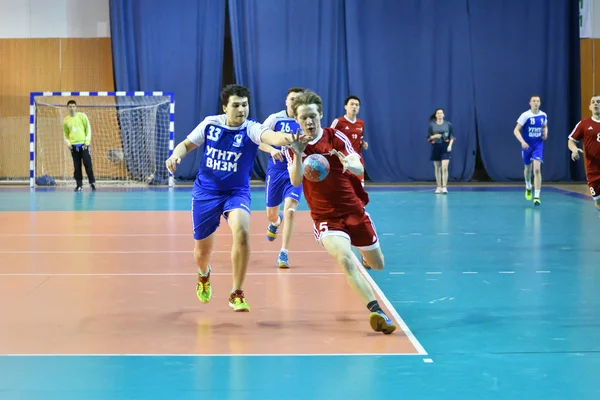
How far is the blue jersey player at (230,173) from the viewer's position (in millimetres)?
6617

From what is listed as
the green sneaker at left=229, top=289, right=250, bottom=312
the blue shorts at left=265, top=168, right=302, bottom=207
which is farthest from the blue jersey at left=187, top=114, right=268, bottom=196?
the blue shorts at left=265, top=168, right=302, bottom=207

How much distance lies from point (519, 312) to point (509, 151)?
17529 mm

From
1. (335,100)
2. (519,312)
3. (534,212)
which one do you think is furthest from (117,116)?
(519,312)

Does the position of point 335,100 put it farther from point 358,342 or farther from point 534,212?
point 358,342

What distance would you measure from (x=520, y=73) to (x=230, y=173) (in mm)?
18219

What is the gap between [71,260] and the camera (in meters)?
9.48

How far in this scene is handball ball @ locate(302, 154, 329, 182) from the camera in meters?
5.87

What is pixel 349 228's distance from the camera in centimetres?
620

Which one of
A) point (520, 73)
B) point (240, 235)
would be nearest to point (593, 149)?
point (240, 235)

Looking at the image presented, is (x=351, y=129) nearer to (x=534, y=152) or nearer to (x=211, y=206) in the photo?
(x=534, y=152)

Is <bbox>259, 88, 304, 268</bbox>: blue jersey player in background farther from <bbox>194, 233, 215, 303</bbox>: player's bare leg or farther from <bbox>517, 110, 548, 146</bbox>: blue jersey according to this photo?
<bbox>517, 110, 548, 146</bbox>: blue jersey

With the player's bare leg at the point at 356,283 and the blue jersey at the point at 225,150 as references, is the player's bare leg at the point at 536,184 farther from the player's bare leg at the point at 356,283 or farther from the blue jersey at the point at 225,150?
the player's bare leg at the point at 356,283

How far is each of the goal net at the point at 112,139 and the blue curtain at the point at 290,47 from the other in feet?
8.01

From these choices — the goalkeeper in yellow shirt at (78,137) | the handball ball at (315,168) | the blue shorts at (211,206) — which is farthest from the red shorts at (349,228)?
the goalkeeper in yellow shirt at (78,137)
